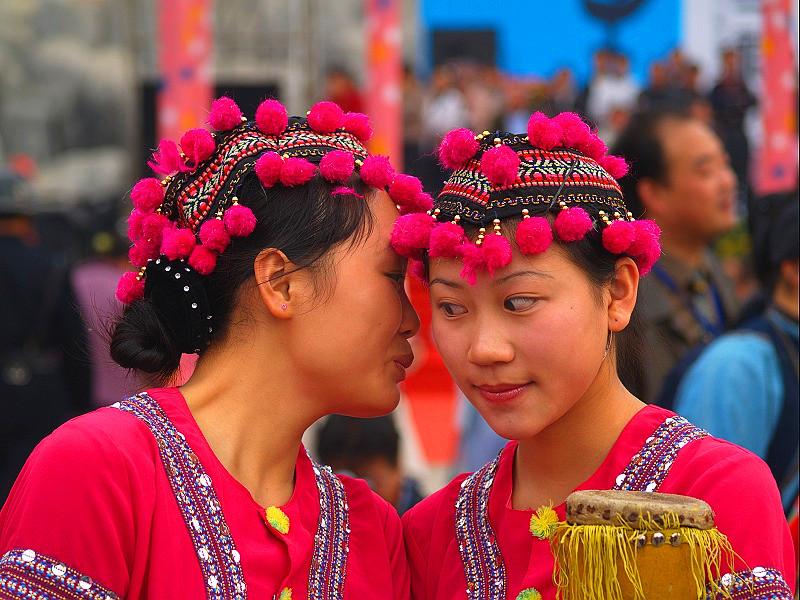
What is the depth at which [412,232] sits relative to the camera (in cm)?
258

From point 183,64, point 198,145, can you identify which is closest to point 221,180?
point 198,145

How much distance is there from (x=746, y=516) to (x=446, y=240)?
0.76m

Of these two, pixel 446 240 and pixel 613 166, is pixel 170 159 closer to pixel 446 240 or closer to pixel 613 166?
pixel 446 240

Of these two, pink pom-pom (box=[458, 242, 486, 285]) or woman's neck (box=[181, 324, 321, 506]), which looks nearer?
pink pom-pom (box=[458, 242, 486, 285])

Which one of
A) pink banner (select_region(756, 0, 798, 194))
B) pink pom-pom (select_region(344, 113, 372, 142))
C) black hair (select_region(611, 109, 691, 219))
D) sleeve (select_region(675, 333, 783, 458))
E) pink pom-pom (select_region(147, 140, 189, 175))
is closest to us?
pink pom-pom (select_region(147, 140, 189, 175))

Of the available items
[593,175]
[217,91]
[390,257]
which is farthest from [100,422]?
[217,91]

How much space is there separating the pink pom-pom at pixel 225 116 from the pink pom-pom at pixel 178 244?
25cm

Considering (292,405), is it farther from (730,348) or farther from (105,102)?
(105,102)

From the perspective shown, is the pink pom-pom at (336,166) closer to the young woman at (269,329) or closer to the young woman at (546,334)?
the young woman at (269,329)

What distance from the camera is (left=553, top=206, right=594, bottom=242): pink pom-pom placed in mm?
2438

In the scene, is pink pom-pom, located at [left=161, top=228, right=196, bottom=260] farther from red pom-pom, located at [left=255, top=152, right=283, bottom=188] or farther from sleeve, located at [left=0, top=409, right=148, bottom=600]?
sleeve, located at [left=0, top=409, right=148, bottom=600]

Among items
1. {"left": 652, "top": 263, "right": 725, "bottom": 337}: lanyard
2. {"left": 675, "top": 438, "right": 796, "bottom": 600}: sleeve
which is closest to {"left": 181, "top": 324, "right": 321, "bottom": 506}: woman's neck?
{"left": 675, "top": 438, "right": 796, "bottom": 600}: sleeve

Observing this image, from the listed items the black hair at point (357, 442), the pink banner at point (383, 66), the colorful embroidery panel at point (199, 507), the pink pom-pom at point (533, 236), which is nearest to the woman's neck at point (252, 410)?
the colorful embroidery panel at point (199, 507)

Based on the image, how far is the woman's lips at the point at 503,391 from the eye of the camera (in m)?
2.48
